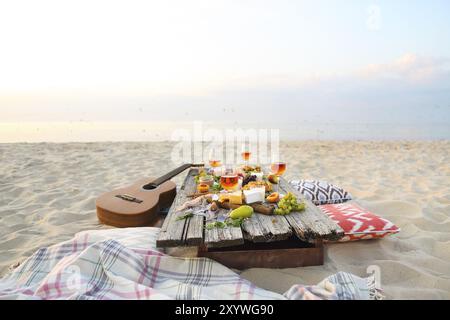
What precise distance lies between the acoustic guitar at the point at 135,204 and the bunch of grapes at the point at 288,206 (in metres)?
1.29

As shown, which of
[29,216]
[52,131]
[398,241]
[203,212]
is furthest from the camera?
[52,131]

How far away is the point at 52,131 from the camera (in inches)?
476

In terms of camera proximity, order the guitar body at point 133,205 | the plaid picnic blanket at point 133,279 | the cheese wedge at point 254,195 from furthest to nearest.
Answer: the guitar body at point 133,205 → the cheese wedge at point 254,195 → the plaid picnic blanket at point 133,279

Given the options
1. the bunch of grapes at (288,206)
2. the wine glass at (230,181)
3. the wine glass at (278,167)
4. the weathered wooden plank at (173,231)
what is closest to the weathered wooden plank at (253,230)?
the bunch of grapes at (288,206)

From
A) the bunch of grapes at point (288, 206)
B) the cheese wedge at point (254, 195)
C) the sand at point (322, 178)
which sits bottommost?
the sand at point (322, 178)

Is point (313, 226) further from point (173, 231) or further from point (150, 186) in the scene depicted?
point (150, 186)

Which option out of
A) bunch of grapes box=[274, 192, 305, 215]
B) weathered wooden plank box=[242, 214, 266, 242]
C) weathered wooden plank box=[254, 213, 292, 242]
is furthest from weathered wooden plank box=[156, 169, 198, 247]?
bunch of grapes box=[274, 192, 305, 215]

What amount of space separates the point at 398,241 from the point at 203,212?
1.74 m

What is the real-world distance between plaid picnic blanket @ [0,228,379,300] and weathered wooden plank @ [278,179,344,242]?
30cm

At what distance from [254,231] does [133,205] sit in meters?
1.47

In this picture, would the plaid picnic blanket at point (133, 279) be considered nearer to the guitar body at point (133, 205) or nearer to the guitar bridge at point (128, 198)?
the guitar body at point (133, 205)

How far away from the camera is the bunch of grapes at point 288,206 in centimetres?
218
